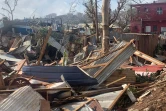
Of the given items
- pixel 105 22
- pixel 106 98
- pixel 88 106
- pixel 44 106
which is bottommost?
pixel 106 98

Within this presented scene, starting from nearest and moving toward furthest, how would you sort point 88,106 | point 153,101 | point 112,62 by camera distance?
1. point 88,106
2. point 153,101
3. point 112,62

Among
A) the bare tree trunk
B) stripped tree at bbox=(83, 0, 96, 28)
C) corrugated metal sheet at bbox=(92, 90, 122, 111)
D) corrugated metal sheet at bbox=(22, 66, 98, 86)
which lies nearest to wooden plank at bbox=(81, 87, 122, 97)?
corrugated metal sheet at bbox=(92, 90, 122, 111)

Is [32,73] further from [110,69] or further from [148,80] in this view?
[148,80]

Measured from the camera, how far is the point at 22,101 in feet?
15.3

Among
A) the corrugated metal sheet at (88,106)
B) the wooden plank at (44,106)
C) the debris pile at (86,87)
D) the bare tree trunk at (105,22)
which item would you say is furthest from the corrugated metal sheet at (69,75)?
the bare tree trunk at (105,22)

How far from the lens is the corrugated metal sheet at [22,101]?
14.6ft

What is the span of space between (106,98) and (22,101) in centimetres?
185

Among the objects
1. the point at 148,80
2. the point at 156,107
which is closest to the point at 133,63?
the point at 148,80

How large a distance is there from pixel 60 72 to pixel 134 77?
5.80 ft

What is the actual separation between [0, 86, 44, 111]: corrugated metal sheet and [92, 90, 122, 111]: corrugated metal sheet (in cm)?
131

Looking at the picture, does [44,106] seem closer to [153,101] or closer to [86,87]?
[86,87]

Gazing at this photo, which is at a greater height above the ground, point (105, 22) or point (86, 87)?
point (105, 22)

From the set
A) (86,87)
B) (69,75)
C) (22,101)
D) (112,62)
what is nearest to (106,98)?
(86,87)

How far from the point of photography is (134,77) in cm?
687
